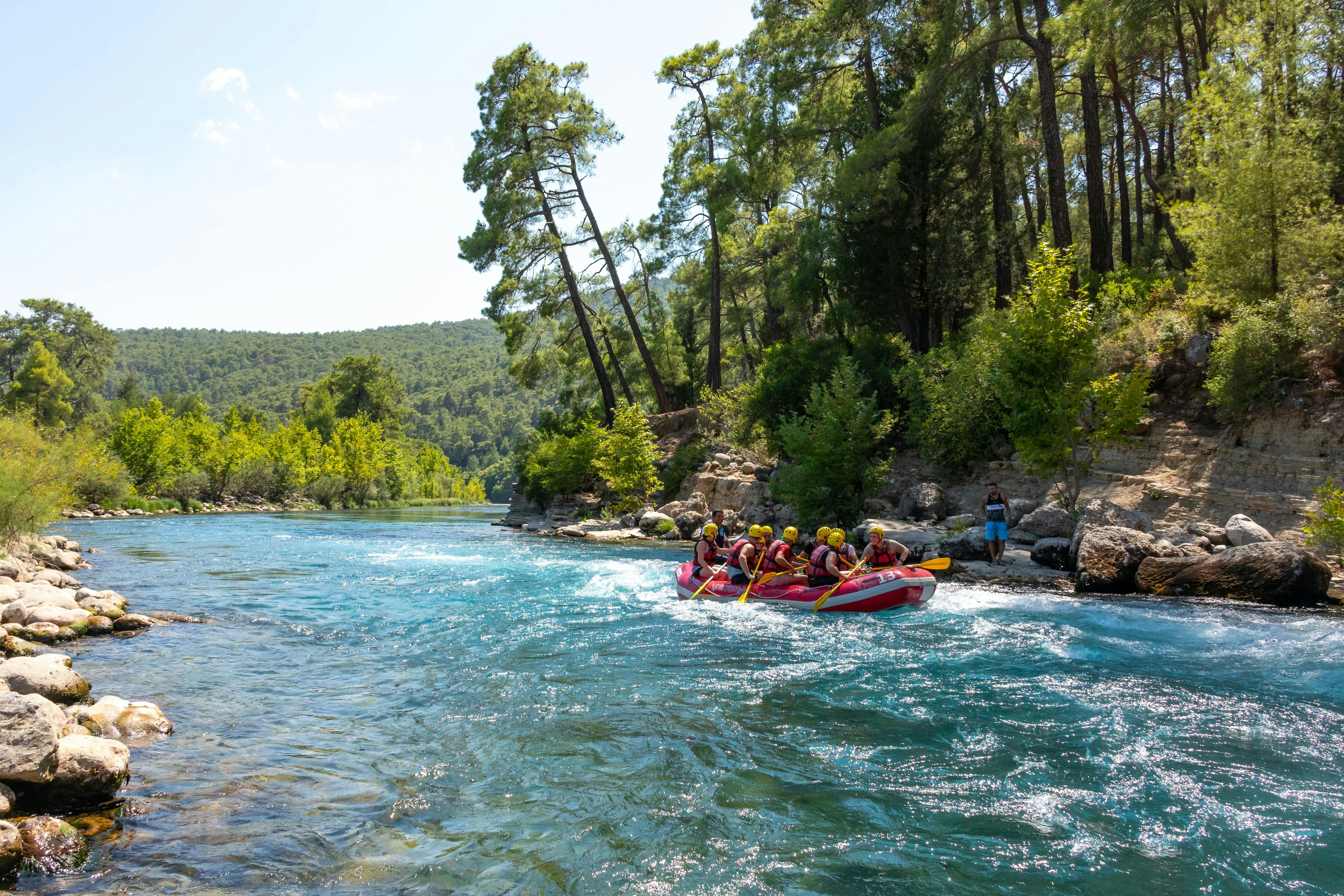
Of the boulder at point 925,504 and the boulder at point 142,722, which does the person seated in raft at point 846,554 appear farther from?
the boulder at point 142,722

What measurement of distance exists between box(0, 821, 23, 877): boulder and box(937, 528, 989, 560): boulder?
1333 centimetres

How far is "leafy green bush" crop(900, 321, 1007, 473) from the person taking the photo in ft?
59.7

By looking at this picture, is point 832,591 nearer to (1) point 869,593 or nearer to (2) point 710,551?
(1) point 869,593

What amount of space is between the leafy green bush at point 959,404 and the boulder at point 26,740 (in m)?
17.0

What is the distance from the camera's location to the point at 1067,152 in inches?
1125

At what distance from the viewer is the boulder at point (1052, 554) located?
13180 millimetres

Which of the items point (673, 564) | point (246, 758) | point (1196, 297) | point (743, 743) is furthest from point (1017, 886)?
point (1196, 297)

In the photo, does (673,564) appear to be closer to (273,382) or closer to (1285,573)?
(1285,573)

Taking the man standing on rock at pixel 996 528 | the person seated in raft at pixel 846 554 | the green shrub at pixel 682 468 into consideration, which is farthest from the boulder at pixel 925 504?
the green shrub at pixel 682 468

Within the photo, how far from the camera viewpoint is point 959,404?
60.3ft

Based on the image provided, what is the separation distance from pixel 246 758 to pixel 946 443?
56.1 feet

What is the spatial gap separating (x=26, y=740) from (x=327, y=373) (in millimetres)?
168231

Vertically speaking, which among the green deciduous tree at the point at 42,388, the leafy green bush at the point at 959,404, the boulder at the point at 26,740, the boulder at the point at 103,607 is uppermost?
the green deciduous tree at the point at 42,388

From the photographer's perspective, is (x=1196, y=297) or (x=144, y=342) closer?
(x=1196, y=297)
